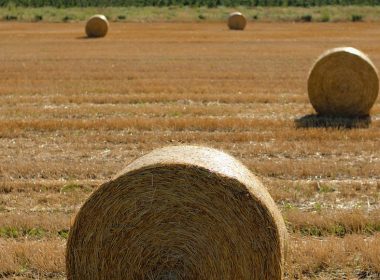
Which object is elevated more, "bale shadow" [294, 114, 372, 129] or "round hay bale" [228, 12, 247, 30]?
"bale shadow" [294, 114, 372, 129]

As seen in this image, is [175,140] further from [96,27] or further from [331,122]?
[96,27]

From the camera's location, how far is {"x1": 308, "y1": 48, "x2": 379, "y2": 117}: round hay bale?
14797 mm

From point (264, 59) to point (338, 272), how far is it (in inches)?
768

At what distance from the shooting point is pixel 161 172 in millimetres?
5824

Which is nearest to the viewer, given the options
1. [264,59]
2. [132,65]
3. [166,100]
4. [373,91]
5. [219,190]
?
[219,190]

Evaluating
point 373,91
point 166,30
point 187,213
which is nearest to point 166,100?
point 373,91

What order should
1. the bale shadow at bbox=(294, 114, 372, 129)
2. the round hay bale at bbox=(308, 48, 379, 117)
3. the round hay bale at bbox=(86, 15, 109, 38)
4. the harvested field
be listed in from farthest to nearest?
the round hay bale at bbox=(86, 15, 109, 38), the round hay bale at bbox=(308, 48, 379, 117), the bale shadow at bbox=(294, 114, 372, 129), the harvested field

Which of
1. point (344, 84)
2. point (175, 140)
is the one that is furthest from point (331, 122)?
point (175, 140)

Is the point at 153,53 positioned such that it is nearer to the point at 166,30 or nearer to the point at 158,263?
the point at 166,30

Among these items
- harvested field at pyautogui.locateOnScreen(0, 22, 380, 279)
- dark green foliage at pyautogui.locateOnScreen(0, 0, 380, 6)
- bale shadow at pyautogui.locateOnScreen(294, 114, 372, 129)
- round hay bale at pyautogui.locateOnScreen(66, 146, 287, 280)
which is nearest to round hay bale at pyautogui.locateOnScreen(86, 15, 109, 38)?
harvested field at pyautogui.locateOnScreen(0, 22, 380, 279)

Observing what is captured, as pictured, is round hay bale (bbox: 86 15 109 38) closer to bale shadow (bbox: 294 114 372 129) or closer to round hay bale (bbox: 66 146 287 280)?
bale shadow (bbox: 294 114 372 129)

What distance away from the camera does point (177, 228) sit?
583 centimetres

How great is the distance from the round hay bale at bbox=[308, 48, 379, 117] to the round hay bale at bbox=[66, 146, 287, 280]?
30.5 ft

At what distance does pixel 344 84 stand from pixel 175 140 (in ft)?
13.2
